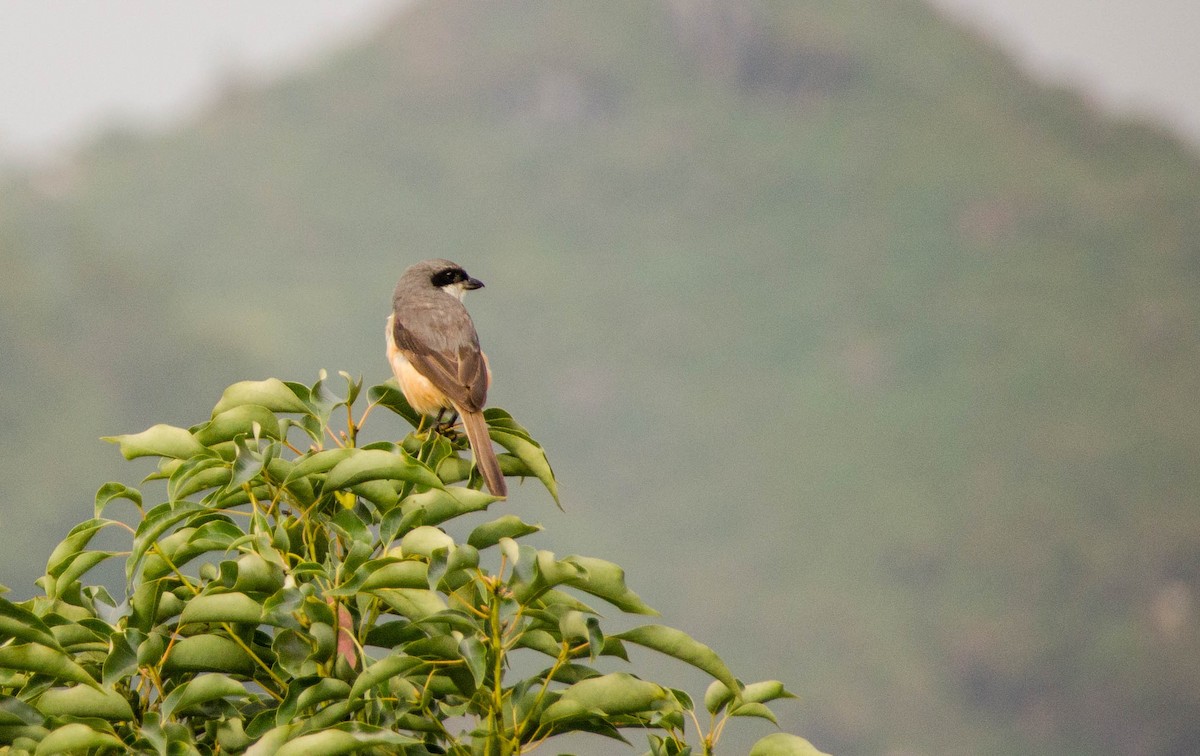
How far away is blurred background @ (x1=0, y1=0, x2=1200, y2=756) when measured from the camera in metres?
101

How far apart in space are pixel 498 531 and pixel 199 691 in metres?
0.76

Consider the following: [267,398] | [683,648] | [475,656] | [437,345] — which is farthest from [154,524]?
[437,345]

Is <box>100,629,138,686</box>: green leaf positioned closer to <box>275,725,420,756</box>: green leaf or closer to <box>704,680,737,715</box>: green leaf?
<box>275,725,420,756</box>: green leaf

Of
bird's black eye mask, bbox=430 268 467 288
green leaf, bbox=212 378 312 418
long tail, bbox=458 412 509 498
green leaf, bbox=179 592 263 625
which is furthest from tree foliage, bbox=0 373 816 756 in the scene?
bird's black eye mask, bbox=430 268 467 288

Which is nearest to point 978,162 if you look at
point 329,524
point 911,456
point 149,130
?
point 911,456

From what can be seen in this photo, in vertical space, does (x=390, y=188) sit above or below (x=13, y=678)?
above

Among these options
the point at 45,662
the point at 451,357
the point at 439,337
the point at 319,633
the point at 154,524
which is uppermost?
the point at 439,337

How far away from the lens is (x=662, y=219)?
14488cm

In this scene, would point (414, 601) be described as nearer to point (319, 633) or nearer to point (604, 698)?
point (319, 633)

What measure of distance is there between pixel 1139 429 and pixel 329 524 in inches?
4718

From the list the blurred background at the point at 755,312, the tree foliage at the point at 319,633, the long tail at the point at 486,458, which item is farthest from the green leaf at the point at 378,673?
the blurred background at the point at 755,312

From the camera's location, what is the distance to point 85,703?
347cm

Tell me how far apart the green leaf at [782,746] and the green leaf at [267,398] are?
4.56ft

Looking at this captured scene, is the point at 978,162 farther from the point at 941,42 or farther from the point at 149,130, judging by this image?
the point at 149,130
